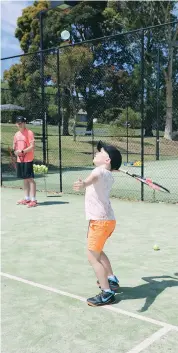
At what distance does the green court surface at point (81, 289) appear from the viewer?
9.78 ft

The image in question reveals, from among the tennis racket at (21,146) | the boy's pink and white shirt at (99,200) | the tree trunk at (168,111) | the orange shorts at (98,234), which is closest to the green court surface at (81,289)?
the orange shorts at (98,234)

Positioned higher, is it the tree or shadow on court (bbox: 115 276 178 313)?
the tree

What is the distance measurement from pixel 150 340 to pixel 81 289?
1176 millimetres

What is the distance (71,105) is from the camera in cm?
2403

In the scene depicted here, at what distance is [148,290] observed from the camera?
3971 millimetres

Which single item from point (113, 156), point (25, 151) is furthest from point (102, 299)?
point (25, 151)

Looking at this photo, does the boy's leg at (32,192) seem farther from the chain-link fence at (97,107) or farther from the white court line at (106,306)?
the chain-link fence at (97,107)

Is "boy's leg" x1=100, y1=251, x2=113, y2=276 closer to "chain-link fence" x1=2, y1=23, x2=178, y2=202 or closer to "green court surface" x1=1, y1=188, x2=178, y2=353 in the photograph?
"green court surface" x1=1, y1=188, x2=178, y2=353

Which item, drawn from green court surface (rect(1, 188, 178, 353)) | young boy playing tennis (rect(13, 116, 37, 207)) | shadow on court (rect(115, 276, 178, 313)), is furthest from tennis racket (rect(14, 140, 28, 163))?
shadow on court (rect(115, 276, 178, 313))

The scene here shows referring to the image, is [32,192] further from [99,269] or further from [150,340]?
[150,340]

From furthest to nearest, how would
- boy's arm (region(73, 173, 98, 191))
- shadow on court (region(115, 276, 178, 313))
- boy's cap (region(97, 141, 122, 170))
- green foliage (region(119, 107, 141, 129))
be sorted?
green foliage (region(119, 107, 141, 129)) < shadow on court (region(115, 276, 178, 313)) < boy's cap (region(97, 141, 122, 170)) < boy's arm (region(73, 173, 98, 191))

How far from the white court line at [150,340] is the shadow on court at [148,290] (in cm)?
40

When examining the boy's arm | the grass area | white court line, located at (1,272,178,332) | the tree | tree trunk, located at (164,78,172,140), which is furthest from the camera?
the tree

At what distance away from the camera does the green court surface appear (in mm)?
2982
